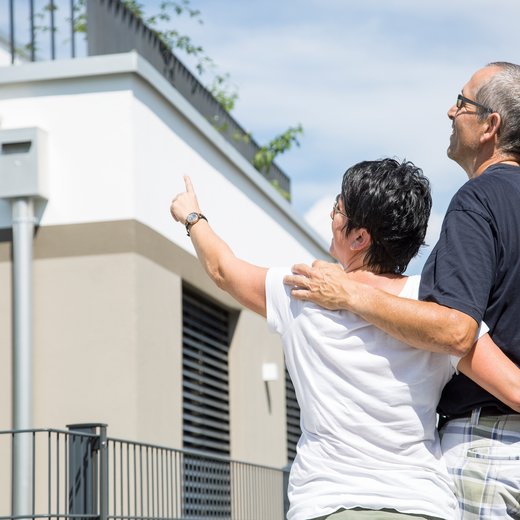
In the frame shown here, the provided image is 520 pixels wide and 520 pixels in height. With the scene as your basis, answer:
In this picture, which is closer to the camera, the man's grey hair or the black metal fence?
the man's grey hair

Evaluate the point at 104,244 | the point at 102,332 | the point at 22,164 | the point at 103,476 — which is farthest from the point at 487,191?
the point at 22,164

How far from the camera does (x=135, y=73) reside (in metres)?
10.2

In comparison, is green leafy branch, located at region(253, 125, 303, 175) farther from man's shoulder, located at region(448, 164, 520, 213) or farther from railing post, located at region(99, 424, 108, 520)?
man's shoulder, located at region(448, 164, 520, 213)

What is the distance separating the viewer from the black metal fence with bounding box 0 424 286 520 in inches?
266

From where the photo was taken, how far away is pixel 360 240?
2.98 meters

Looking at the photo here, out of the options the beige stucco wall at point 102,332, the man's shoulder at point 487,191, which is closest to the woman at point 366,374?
the man's shoulder at point 487,191

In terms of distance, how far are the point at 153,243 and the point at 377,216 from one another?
7501 mm

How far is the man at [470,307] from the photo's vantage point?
2686 millimetres

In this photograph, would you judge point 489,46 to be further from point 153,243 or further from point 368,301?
point 153,243

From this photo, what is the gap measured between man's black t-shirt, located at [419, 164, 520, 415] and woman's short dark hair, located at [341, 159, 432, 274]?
0.45 ft

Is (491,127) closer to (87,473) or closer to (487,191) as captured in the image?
(487,191)

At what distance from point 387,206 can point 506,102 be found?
0.42 metres

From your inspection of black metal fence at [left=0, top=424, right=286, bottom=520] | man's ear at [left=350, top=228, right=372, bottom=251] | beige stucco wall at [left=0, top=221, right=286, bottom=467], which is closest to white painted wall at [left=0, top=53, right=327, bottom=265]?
beige stucco wall at [left=0, top=221, right=286, bottom=467]

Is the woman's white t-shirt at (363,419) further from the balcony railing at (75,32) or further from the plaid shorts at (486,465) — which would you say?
the balcony railing at (75,32)
